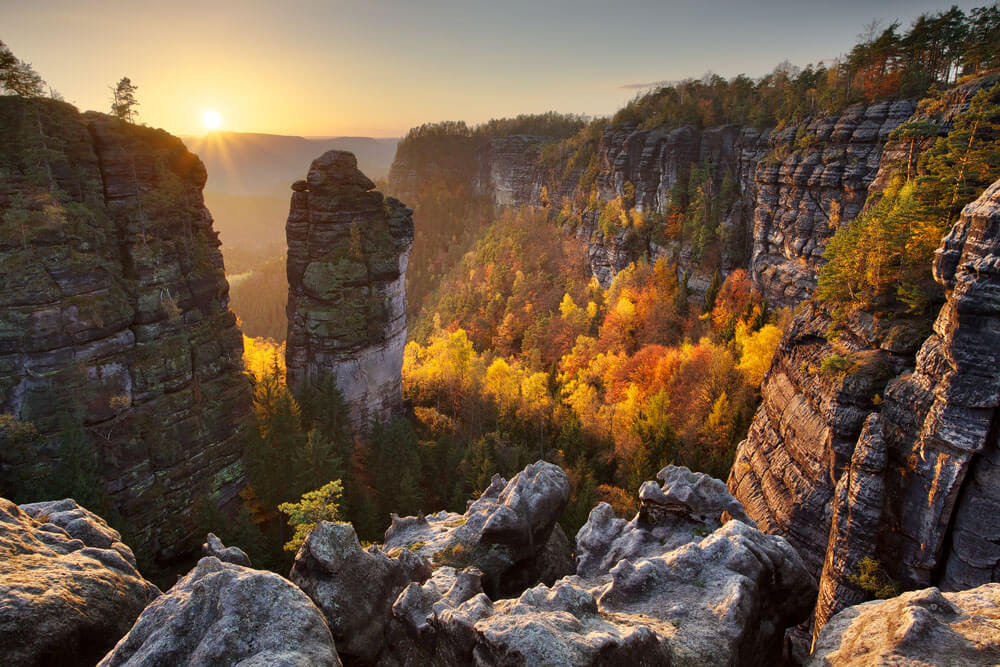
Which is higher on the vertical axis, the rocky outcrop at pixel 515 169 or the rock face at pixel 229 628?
the rocky outcrop at pixel 515 169

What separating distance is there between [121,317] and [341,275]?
15597 millimetres

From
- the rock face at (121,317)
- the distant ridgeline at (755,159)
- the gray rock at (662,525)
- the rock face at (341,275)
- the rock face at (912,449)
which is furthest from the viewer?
the distant ridgeline at (755,159)

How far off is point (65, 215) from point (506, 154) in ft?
405

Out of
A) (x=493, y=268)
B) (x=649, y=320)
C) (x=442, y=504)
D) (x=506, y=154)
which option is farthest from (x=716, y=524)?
(x=506, y=154)

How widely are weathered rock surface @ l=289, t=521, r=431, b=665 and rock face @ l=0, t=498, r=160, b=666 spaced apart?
155 inches

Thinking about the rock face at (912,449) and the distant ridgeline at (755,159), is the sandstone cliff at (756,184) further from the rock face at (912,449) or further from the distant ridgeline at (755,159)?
the rock face at (912,449)

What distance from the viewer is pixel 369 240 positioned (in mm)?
43719

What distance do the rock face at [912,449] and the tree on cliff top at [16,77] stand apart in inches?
1643

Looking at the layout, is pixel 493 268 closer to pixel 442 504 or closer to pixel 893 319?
pixel 442 504

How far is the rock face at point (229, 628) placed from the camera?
30.9ft

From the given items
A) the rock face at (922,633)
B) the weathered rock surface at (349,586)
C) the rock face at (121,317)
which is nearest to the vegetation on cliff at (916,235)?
the rock face at (922,633)

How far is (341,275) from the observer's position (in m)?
42.2

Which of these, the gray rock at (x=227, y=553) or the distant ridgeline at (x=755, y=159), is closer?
the gray rock at (x=227, y=553)

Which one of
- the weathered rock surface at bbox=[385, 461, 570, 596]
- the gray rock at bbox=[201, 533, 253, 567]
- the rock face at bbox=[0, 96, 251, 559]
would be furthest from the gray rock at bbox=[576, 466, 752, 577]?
the rock face at bbox=[0, 96, 251, 559]
